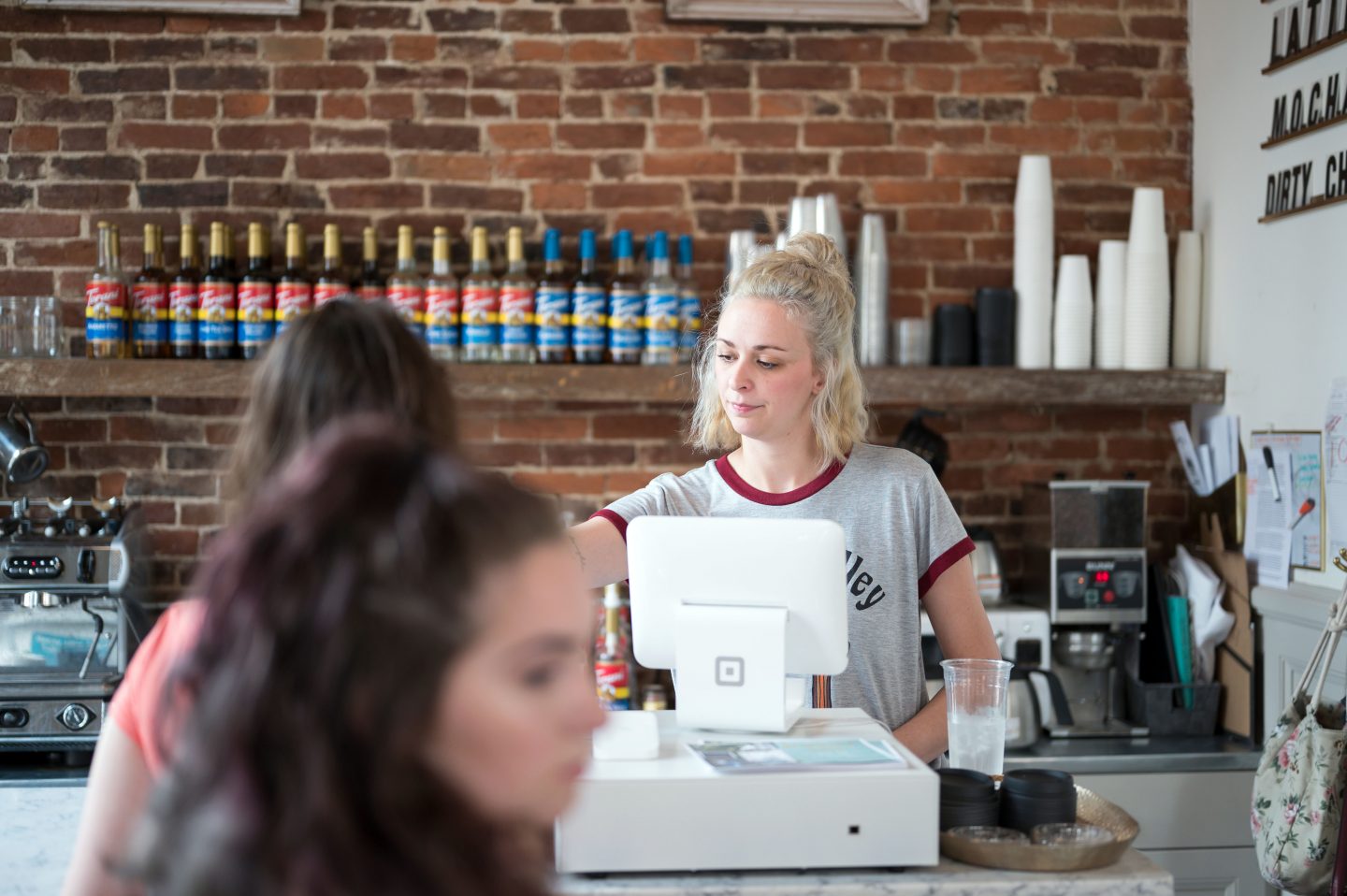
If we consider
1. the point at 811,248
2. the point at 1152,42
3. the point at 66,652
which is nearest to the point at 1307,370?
the point at 1152,42

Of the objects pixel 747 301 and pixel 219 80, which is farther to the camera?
pixel 219 80

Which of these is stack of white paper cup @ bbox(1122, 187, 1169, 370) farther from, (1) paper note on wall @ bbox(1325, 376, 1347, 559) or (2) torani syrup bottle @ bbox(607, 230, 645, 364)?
(2) torani syrup bottle @ bbox(607, 230, 645, 364)

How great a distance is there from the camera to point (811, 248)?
79.4 inches

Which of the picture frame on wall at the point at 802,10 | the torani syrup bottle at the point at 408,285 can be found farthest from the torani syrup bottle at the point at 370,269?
the picture frame on wall at the point at 802,10

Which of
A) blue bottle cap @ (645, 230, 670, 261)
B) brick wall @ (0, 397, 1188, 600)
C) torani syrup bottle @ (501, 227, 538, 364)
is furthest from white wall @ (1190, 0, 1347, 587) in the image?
torani syrup bottle @ (501, 227, 538, 364)

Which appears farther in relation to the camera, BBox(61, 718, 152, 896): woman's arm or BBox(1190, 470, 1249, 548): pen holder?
BBox(1190, 470, 1249, 548): pen holder

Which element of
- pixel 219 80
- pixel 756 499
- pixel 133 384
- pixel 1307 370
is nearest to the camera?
pixel 756 499

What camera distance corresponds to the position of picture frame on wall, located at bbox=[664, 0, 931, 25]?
3.12 m

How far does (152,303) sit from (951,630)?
2041 millimetres

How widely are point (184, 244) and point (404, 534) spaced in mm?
2629

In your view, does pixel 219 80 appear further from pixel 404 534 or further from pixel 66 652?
pixel 404 534

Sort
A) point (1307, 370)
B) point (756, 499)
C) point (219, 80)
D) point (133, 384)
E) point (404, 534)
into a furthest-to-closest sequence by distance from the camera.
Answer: point (219, 80)
point (133, 384)
point (1307, 370)
point (756, 499)
point (404, 534)

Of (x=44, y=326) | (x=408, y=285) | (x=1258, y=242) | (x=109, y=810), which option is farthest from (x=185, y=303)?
(x=1258, y=242)

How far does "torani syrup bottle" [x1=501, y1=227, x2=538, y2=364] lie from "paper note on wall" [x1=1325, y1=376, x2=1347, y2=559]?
1726 millimetres
